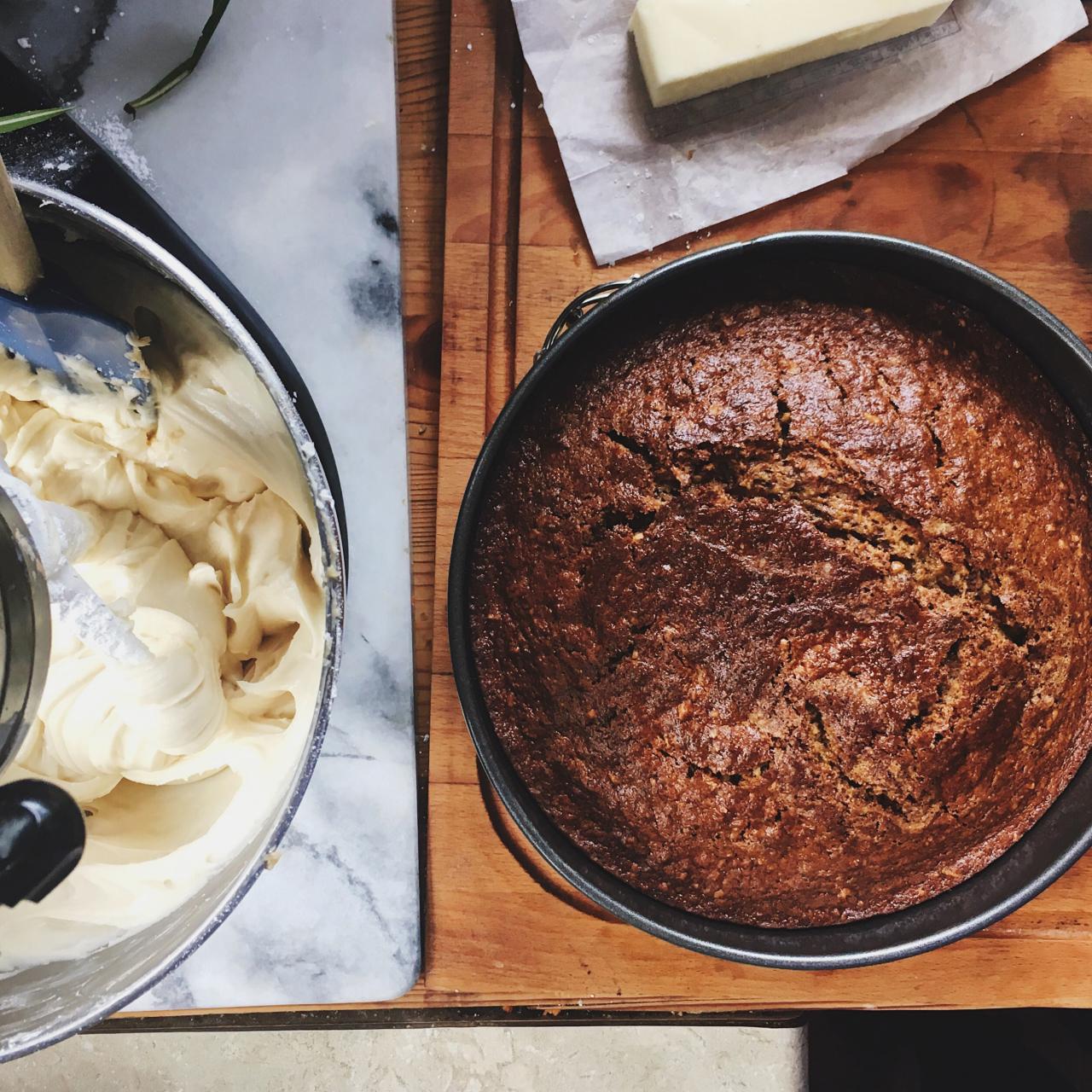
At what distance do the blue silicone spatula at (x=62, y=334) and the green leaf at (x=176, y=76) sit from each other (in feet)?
1.45

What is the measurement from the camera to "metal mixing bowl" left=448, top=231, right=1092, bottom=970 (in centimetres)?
105

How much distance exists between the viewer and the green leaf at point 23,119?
116 cm

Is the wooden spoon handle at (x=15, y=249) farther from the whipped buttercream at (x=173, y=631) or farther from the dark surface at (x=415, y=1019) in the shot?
the dark surface at (x=415, y=1019)

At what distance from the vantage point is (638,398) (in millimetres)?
1072

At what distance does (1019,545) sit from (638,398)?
0.43m

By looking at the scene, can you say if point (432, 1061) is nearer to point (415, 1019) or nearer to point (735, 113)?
point (415, 1019)

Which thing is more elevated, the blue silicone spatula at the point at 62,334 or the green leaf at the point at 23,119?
the green leaf at the point at 23,119

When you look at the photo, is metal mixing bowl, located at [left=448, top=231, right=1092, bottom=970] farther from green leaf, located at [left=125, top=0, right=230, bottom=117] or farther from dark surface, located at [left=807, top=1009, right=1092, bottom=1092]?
dark surface, located at [left=807, top=1009, right=1092, bottom=1092]

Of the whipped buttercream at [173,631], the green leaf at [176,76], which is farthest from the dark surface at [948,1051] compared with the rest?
the green leaf at [176,76]

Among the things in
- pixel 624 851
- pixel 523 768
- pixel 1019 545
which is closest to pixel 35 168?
pixel 523 768

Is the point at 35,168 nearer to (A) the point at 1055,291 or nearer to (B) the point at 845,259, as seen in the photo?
(B) the point at 845,259

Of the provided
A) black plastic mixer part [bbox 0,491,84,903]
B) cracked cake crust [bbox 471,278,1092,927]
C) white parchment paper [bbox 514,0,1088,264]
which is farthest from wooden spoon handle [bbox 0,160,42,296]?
white parchment paper [bbox 514,0,1088,264]

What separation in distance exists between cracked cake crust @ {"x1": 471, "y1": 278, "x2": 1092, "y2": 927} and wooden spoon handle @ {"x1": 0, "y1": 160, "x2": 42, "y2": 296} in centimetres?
50

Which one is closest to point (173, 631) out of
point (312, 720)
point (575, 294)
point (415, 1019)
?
point (312, 720)
